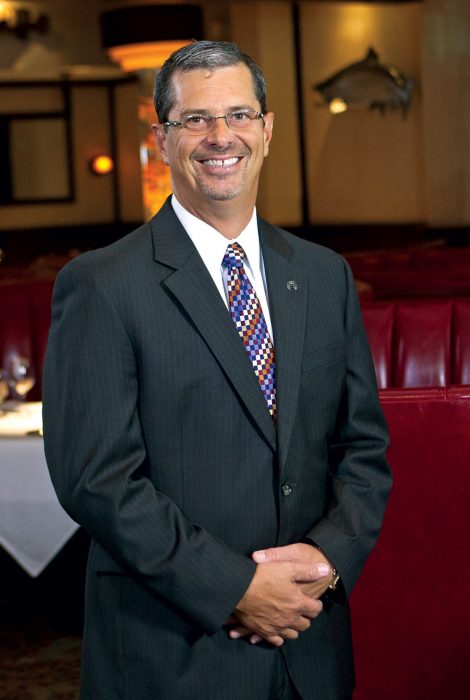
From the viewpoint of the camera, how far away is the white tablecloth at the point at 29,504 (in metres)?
3.20

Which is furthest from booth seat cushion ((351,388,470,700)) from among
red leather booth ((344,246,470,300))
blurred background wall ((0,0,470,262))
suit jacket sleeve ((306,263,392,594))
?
blurred background wall ((0,0,470,262))

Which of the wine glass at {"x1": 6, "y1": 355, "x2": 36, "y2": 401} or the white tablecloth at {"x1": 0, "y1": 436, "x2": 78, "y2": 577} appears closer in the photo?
the white tablecloth at {"x1": 0, "y1": 436, "x2": 78, "y2": 577}

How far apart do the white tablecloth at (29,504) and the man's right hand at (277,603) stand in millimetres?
1614

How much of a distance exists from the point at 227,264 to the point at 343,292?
0.22 meters

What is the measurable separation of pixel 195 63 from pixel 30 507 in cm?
186

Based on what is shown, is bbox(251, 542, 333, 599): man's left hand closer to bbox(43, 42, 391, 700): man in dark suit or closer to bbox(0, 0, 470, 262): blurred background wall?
bbox(43, 42, 391, 700): man in dark suit

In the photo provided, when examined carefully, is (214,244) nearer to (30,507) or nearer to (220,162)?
(220,162)

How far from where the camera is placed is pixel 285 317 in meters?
1.74

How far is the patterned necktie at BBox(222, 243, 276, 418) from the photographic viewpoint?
1.72 m

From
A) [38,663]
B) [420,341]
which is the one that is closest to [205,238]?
[38,663]

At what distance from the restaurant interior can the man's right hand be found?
0.75 meters

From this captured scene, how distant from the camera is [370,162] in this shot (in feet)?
36.8

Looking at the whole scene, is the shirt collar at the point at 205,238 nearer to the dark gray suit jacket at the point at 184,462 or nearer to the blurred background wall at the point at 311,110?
the dark gray suit jacket at the point at 184,462

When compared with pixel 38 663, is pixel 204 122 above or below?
above
